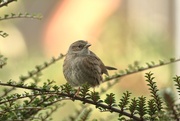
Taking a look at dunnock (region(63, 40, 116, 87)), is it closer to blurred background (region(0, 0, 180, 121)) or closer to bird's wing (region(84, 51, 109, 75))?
bird's wing (region(84, 51, 109, 75))

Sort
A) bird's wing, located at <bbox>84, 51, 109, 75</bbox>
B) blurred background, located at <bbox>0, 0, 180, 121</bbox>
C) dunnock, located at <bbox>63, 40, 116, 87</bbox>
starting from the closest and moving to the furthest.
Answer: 1. dunnock, located at <bbox>63, 40, 116, 87</bbox>
2. bird's wing, located at <bbox>84, 51, 109, 75</bbox>
3. blurred background, located at <bbox>0, 0, 180, 121</bbox>

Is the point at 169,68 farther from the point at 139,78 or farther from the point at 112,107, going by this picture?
the point at 112,107

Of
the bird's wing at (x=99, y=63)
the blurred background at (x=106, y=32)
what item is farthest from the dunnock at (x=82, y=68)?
the blurred background at (x=106, y=32)

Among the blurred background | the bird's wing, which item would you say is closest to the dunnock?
the bird's wing

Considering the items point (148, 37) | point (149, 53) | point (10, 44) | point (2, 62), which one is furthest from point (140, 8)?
point (2, 62)

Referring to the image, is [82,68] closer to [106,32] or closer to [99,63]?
[99,63]

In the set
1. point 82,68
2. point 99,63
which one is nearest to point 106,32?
point 99,63
